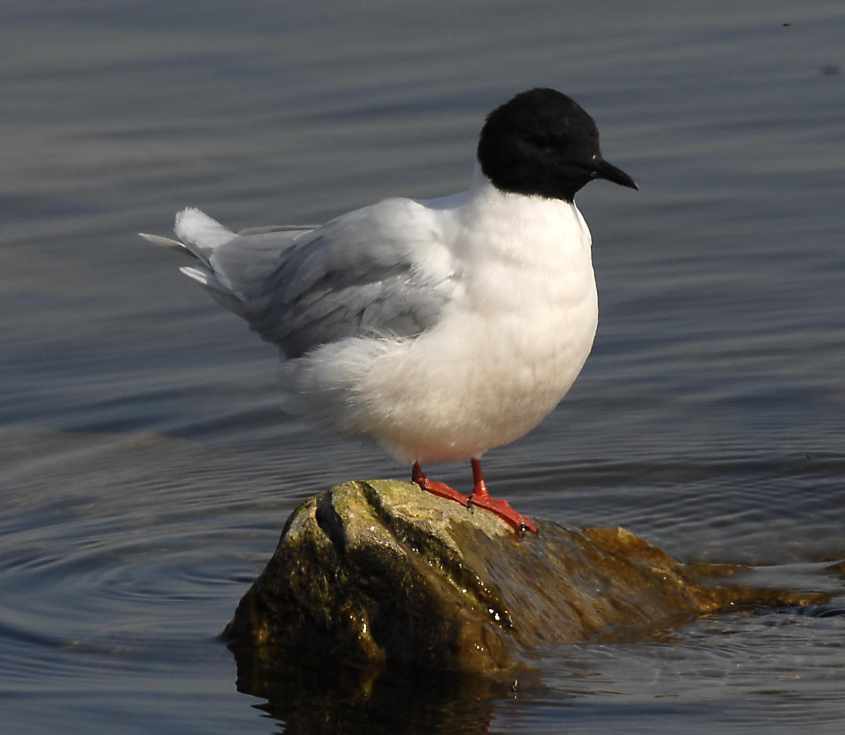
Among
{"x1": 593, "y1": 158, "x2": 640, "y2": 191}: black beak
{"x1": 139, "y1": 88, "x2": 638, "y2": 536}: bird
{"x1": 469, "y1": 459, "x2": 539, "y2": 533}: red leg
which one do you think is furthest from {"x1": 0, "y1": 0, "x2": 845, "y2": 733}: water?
{"x1": 593, "y1": 158, "x2": 640, "y2": 191}: black beak

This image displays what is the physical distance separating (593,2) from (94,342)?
5748 mm

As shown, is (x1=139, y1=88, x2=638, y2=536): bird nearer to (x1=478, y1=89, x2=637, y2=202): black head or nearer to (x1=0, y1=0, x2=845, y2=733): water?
(x1=478, y1=89, x2=637, y2=202): black head

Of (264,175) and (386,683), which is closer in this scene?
(386,683)

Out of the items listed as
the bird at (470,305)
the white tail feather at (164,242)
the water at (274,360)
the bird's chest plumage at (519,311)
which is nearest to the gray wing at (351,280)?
the bird at (470,305)

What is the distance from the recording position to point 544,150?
275 inches

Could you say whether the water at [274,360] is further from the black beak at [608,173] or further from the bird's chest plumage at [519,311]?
the black beak at [608,173]

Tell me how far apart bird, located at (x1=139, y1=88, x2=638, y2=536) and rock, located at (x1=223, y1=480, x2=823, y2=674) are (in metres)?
0.27

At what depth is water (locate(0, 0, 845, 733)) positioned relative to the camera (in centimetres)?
659

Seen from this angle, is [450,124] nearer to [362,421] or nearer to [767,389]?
[767,389]

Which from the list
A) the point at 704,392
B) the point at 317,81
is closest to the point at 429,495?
the point at 704,392

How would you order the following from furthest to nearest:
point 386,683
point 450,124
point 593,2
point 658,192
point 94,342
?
point 593,2
point 450,124
point 658,192
point 94,342
point 386,683

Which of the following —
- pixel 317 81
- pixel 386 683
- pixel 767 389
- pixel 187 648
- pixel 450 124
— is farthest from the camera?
pixel 317 81

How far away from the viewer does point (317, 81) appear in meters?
13.6

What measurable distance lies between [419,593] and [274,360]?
4.00 m
